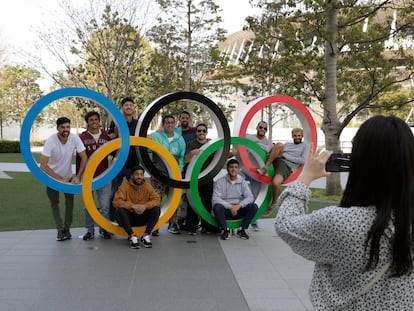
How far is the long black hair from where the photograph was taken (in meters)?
1.53

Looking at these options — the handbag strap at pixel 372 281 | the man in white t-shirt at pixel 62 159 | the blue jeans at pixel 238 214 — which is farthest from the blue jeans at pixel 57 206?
the handbag strap at pixel 372 281

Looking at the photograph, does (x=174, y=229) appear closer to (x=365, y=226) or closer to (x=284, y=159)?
(x=284, y=159)

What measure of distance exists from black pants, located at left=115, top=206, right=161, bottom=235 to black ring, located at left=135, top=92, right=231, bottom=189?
56 cm

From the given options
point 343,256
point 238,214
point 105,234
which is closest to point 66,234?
point 105,234

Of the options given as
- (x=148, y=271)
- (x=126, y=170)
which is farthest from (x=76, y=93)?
(x=148, y=271)

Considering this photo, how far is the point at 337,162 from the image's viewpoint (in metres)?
1.88

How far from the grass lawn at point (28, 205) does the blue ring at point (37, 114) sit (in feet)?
5.03

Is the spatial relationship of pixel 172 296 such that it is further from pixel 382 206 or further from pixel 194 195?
pixel 382 206

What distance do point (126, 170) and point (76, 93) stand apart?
1.42 m

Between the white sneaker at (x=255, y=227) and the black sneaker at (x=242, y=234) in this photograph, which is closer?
the black sneaker at (x=242, y=234)

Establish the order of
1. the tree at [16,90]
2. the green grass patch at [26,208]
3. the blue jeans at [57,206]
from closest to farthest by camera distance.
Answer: the blue jeans at [57,206] → the green grass patch at [26,208] → the tree at [16,90]

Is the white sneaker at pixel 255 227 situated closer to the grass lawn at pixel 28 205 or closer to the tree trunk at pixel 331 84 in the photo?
the grass lawn at pixel 28 205

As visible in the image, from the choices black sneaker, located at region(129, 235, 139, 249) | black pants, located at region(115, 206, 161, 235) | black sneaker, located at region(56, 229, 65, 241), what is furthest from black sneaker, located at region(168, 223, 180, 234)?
black sneaker, located at region(56, 229, 65, 241)

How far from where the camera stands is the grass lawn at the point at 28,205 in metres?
8.10
